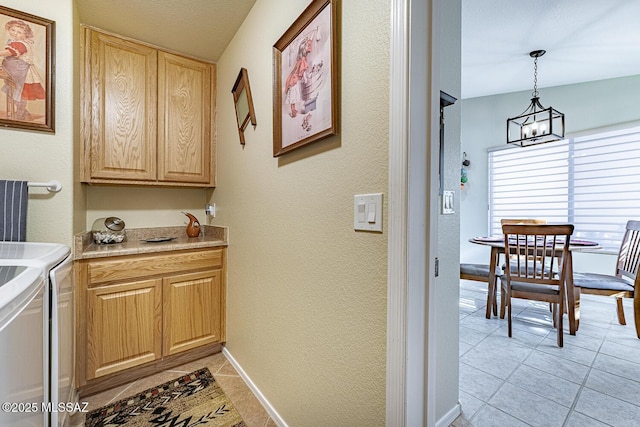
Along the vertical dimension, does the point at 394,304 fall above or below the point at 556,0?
below

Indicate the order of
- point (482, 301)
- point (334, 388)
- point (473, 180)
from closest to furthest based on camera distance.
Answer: point (334, 388), point (482, 301), point (473, 180)

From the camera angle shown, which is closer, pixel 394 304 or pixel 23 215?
pixel 394 304

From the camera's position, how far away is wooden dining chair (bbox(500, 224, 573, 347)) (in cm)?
219

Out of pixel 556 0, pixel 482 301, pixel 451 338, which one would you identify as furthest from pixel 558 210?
pixel 451 338

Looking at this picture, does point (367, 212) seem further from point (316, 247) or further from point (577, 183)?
point (577, 183)

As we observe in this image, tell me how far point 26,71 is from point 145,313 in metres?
1.55

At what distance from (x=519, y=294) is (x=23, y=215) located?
11.4 ft

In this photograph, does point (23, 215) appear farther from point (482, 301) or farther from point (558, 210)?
point (558, 210)

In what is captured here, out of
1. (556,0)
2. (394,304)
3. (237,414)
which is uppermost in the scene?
(556,0)

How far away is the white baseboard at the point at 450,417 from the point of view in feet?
4.54

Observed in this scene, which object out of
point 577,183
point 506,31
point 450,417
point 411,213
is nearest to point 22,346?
point 411,213

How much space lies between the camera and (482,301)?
332 cm

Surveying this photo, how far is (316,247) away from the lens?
1178 mm

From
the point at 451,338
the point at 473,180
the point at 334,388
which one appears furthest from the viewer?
the point at 473,180
